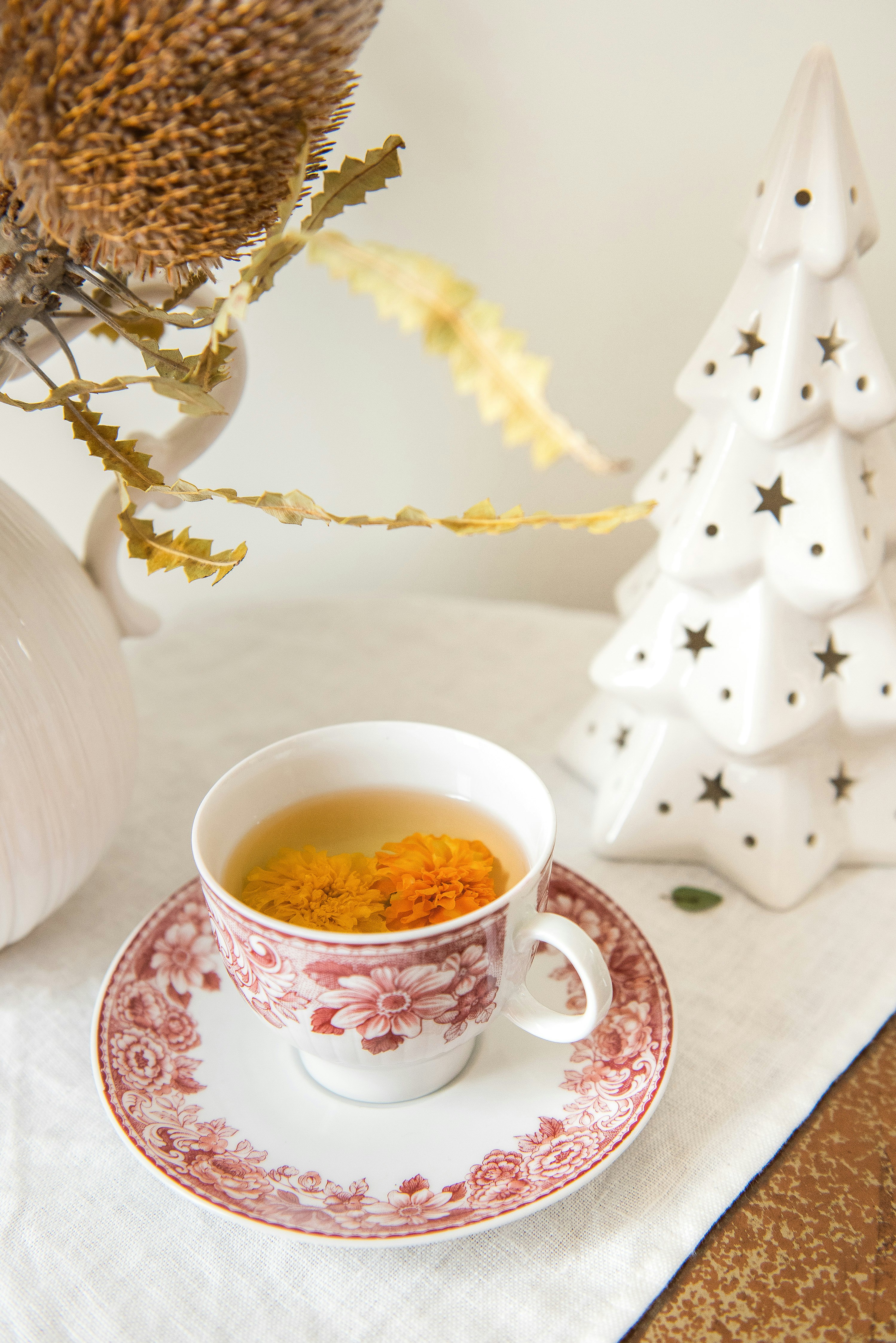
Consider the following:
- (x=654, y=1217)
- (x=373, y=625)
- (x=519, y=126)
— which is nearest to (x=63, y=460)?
(x=373, y=625)

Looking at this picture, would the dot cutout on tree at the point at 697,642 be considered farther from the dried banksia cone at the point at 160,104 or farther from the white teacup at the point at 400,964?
the dried banksia cone at the point at 160,104

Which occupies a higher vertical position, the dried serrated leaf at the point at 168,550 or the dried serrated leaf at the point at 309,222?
the dried serrated leaf at the point at 309,222

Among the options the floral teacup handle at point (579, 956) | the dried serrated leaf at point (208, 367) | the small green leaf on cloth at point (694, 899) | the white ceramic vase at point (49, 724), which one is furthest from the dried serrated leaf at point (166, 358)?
the small green leaf on cloth at point (694, 899)

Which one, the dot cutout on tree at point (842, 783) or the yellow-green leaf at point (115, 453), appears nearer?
the yellow-green leaf at point (115, 453)

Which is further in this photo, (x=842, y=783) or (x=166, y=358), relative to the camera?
(x=842, y=783)

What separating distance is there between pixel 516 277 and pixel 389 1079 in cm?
56

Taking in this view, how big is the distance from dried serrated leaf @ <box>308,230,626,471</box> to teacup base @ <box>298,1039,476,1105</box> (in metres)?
0.23

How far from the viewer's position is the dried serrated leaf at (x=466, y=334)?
199 millimetres

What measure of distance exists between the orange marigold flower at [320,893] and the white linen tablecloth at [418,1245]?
0.10 metres

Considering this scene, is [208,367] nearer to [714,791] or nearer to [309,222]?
[309,222]

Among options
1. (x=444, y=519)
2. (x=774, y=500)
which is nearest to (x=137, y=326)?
(x=444, y=519)

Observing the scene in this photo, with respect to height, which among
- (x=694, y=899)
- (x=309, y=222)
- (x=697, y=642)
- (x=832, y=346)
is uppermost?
(x=309, y=222)

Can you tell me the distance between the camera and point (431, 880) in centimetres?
36

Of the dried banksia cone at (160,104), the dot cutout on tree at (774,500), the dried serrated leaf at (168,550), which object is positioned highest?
the dried banksia cone at (160,104)
